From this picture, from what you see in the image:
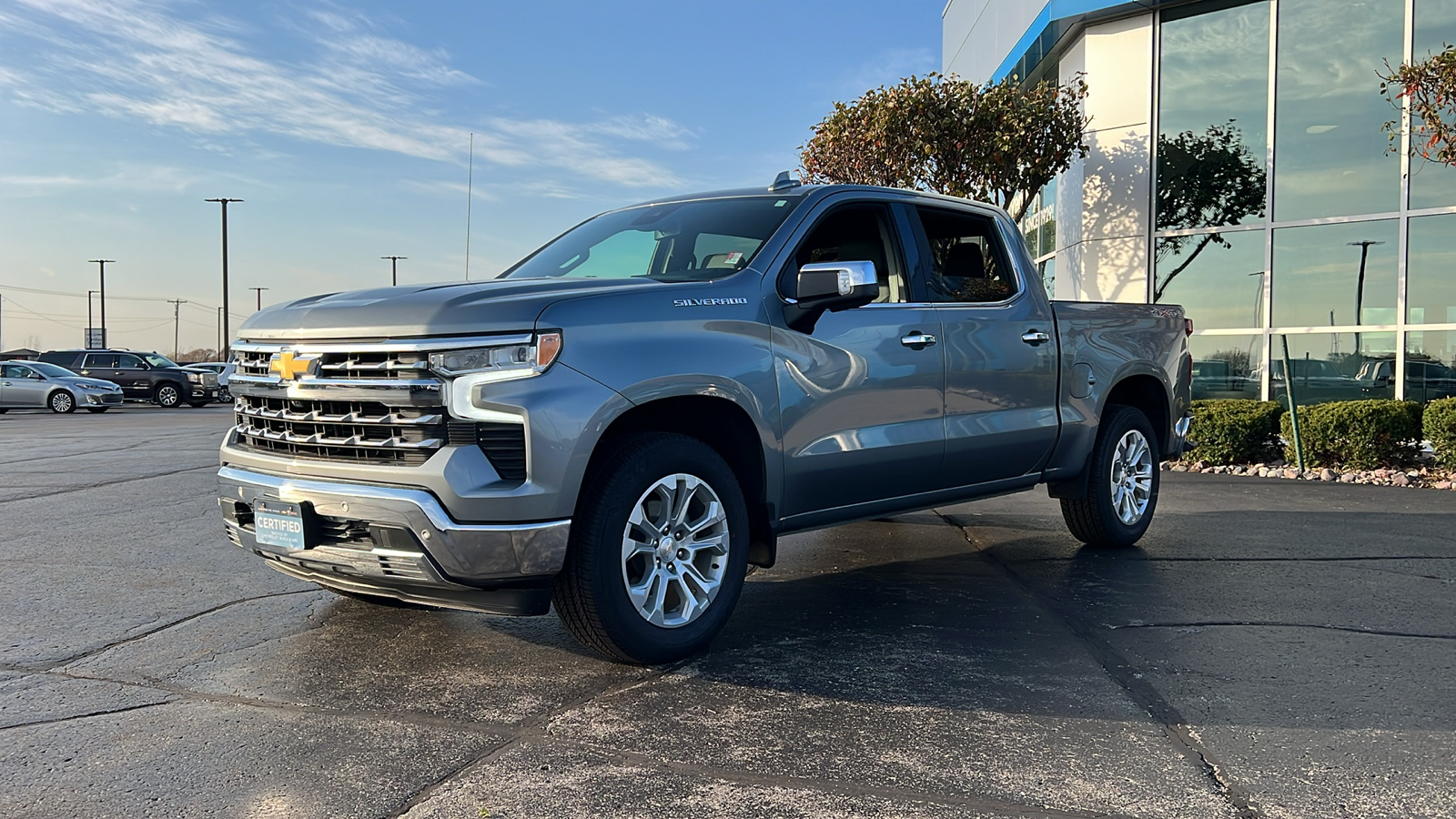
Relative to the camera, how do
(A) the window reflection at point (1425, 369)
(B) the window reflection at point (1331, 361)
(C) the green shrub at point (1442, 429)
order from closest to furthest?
1. (C) the green shrub at point (1442, 429)
2. (A) the window reflection at point (1425, 369)
3. (B) the window reflection at point (1331, 361)

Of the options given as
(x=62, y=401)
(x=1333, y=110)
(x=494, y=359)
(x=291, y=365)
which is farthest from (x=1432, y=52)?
(x=62, y=401)

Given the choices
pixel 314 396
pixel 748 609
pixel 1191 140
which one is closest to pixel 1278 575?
pixel 748 609

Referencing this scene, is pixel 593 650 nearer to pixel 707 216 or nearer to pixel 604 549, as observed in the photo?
pixel 604 549

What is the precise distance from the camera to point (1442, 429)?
1048 cm

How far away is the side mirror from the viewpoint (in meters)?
4.56

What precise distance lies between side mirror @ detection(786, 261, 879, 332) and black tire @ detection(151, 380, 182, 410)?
32.4m

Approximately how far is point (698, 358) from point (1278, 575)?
12.5ft

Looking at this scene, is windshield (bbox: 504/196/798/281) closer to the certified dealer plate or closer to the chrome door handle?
the chrome door handle

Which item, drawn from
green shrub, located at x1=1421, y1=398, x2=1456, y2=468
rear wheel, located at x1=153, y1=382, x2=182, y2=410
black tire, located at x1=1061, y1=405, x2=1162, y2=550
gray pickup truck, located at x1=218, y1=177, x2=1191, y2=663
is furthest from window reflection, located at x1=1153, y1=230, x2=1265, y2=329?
rear wheel, located at x1=153, y1=382, x2=182, y2=410

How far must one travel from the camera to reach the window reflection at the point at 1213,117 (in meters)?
15.0

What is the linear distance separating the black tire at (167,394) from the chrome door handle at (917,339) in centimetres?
3223

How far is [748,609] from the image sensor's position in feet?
17.6

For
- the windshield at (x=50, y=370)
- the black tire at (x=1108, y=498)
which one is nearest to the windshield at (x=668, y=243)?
the black tire at (x=1108, y=498)

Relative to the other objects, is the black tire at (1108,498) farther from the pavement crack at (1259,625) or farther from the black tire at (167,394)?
the black tire at (167,394)
